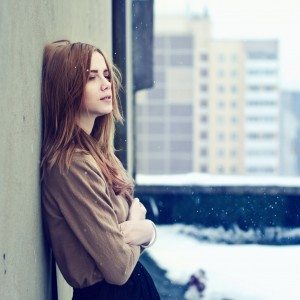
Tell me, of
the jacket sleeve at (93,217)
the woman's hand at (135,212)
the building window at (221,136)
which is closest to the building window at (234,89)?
the building window at (221,136)

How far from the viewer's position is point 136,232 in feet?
5.43

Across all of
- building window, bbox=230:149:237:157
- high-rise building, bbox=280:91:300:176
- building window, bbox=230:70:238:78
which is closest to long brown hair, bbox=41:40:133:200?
building window, bbox=230:70:238:78

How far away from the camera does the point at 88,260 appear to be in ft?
5.02

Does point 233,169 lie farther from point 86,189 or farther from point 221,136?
point 86,189

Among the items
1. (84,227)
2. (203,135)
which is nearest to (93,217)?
(84,227)

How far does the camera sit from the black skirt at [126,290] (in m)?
1.58

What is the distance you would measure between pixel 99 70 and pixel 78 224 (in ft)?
1.18

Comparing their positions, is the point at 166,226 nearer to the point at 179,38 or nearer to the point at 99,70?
the point at 99,70

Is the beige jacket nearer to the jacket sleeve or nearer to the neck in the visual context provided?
the jacket sleeve

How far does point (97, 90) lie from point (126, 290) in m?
0.45

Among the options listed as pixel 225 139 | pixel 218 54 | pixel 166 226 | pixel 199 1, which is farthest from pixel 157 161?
pixel 166 226

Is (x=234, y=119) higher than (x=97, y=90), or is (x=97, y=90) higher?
(x=97, y=90)

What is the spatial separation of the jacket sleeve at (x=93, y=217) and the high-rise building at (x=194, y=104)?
88.9 meters

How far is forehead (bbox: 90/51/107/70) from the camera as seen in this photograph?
5.32 feet
